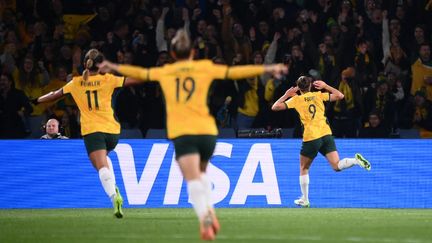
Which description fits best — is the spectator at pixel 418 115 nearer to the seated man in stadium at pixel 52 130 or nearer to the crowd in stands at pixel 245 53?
the crowd in stands at pixel 245 53

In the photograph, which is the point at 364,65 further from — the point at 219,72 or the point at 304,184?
the point at 219,72

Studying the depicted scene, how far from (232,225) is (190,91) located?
3.52 meters

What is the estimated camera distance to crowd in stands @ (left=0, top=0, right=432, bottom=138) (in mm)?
22500

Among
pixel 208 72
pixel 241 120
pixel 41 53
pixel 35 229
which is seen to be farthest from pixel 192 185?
pixel 41 53

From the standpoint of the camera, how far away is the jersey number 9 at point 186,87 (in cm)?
1154

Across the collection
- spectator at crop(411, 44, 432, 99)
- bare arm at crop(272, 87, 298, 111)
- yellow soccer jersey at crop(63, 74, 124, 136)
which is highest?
yellow soccer jersey at crop(63, 74, 124, 136)

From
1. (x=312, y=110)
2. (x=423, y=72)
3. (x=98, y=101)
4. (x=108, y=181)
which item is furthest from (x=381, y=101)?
(x=108, y=181)

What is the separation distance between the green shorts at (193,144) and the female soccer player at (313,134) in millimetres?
7214

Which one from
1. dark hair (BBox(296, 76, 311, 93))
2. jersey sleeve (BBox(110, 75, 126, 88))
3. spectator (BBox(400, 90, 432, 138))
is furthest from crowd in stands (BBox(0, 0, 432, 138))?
jersey sleeve (BBox(110, 75, 126, 88))

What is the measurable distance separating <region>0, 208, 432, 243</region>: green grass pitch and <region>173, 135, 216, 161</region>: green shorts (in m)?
1.39

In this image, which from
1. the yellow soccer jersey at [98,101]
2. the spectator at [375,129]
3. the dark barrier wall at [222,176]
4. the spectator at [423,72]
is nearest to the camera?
the yellow soccer jersey at [98,101]

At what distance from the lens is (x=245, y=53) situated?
23219 millimetres

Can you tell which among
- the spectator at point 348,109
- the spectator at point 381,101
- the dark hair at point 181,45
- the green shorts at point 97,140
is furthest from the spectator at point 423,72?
the dark hair at point 181,45

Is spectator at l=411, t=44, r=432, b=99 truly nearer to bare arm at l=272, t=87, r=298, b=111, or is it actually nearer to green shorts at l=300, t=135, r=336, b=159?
bare arm at l=272, t=87, r=298, b=111
